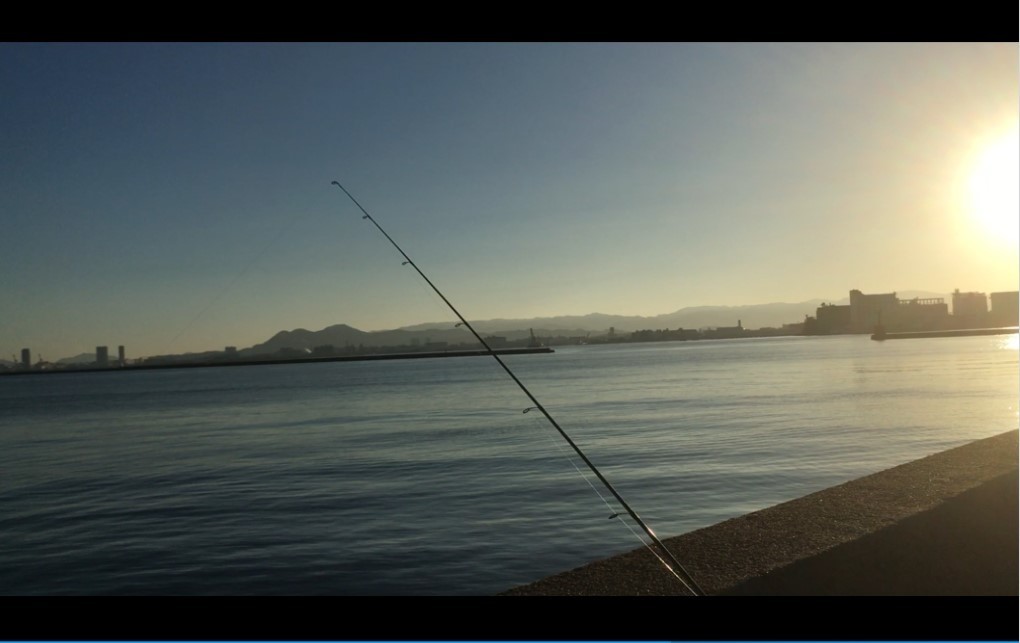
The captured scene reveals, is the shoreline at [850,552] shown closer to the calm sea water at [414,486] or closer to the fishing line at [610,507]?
the fishing line at [610,507]

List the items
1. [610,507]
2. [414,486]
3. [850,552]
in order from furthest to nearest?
[414,486], [610,507], [850,552]

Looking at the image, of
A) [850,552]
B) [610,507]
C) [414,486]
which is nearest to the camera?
[850,552]

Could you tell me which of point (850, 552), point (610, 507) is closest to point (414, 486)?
point (610, 507)

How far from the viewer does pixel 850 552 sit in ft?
19.2

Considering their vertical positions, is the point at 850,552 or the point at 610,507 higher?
the point at 850,552

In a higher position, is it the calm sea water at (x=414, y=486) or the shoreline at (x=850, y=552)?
the shoreline at (x=850, y=552)

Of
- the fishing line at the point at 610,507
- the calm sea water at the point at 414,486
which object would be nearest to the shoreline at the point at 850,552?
the fishing line at the point at 610,507

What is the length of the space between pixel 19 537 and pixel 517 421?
17.3 metres

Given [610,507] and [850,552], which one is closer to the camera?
[850,552]

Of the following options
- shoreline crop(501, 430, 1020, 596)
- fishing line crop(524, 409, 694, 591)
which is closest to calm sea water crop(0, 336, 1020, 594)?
fishing line crop(524, 409, 694, 591)

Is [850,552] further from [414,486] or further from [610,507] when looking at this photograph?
[414,486]

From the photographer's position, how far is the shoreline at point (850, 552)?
5211mm
